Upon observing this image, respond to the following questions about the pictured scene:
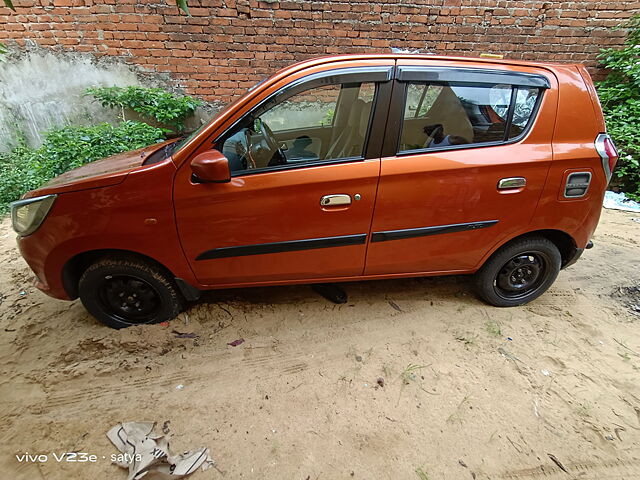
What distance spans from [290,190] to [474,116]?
1236 millimetres

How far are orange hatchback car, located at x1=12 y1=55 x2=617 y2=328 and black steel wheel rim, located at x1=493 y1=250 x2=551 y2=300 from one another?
0.84 ft

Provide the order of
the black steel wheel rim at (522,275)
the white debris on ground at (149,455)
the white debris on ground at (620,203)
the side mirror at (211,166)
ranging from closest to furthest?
the white debris on ground at (149,455) → the side mirror at (211,166) → the black steel wheel rim at (522,275) → the white debris on ground at (620,203)

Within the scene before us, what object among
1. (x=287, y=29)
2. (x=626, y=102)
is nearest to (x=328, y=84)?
(x=287, y=29)

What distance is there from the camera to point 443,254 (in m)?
2.17

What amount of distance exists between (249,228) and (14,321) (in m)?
2.09

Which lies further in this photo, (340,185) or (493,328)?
(493,328)

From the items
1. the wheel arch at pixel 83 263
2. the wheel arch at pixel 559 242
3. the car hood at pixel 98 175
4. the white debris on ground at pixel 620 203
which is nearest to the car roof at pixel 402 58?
the wheel arch at pixel 559 242

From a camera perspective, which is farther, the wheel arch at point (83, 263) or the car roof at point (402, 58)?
the wheel arch at point (83, 263)

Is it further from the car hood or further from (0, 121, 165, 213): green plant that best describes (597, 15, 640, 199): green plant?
(0, 121, 165, 213): green plant

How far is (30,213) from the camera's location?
192 centimetres

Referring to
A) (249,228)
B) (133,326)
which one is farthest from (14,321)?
(249,228)

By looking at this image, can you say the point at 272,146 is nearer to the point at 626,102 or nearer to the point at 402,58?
the point at 402,58

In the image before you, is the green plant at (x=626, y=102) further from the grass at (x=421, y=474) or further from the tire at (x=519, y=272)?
the grass at (x=421, y=474)

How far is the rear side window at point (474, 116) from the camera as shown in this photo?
1898 mm
